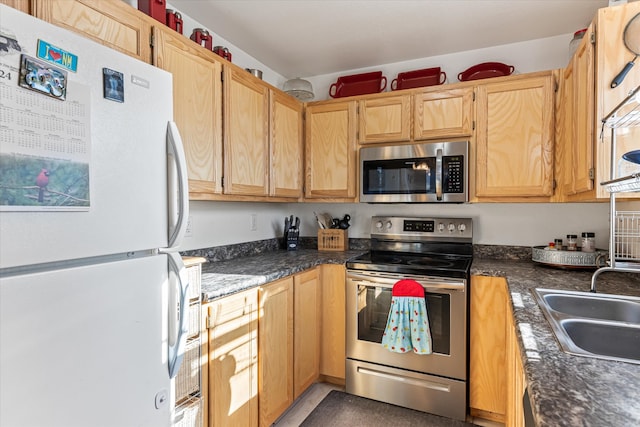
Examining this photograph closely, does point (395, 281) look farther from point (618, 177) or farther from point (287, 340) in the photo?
point (618, 177)

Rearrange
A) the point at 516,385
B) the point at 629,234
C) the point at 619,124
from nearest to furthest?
the point at 516,385 → the point at 619,124 → the point at 629,234

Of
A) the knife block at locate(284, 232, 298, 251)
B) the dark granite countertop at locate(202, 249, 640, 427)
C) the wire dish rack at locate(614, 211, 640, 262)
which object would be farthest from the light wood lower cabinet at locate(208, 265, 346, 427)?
the wire dish rack at locate(614, 211, 640, 262)

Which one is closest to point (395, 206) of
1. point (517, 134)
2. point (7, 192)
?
point (517, 134)

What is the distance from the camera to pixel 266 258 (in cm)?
243

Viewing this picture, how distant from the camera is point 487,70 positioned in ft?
7.93

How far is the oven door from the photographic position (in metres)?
2.02

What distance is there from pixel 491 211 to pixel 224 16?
2279 millimetres

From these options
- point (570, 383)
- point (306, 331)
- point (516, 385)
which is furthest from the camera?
point (306, 331)

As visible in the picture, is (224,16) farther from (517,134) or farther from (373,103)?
(517,134)

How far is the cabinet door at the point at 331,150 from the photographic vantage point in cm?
264

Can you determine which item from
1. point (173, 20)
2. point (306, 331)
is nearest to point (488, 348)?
point (306, 331)

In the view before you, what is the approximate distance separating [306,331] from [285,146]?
1335mm

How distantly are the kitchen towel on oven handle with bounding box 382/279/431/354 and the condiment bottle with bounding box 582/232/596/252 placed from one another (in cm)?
109

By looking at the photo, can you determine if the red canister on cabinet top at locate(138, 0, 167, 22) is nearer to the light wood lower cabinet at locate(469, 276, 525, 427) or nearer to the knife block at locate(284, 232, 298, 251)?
the knife block at locate(284, 232, 298, 251)
